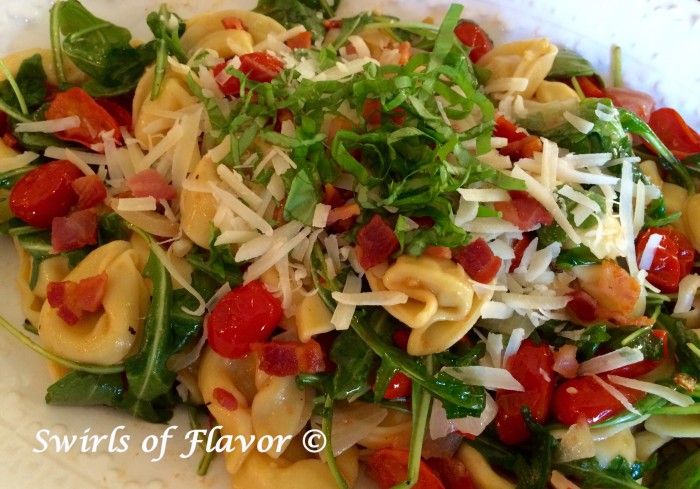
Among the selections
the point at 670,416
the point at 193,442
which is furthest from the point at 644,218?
the point at 193,442

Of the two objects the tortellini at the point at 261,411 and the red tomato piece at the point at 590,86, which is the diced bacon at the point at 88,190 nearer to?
the tortellini at the point at 261,411

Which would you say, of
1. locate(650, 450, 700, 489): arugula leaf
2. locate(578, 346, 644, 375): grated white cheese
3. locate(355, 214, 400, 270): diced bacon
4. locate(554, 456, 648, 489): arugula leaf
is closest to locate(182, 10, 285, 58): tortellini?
locate(355, 214, 400, 270): diced bacon

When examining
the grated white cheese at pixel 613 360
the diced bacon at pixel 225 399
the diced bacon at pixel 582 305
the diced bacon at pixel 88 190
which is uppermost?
the diced bacon at pixel 88 190

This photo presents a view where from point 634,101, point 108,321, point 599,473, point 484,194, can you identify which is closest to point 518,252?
point 484,194

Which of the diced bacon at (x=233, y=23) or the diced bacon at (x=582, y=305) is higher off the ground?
the diced bacon at (x=233, y=23)

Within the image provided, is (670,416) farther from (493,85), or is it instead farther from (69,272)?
(69,272)

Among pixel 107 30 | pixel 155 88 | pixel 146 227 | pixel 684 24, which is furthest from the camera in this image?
pixel 684 24

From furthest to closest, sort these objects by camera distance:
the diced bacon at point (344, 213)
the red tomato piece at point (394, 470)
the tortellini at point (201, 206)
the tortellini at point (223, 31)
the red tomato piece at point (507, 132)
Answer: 1. the tortellini at point (223, 31)
2. the red tomato piece at point (507, 132)
3. the tortellini at point (201, 206)
4. the diced bacon at point (344, 213)
5. the red tomato piece at point (394, 470)

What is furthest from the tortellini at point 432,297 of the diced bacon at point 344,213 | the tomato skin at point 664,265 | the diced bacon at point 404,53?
the diced bacon at point 404,53
